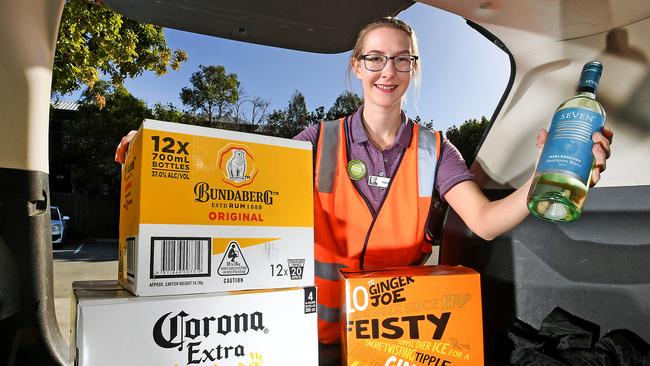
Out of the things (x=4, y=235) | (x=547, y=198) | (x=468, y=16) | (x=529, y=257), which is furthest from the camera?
(x=468, y=16)

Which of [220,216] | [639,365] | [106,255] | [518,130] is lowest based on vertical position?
[106,255]

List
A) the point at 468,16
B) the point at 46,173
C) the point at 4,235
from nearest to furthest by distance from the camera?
the point at 4,235 < the point at 46,173 < the point at 468,16

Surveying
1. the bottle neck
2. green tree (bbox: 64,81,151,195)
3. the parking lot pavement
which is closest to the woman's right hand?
the bottle neck

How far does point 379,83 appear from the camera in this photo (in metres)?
1.49

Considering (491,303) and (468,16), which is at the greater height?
(468,16)

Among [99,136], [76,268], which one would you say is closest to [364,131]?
[76,268]

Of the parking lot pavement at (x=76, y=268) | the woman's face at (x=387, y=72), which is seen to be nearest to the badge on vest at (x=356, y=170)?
the woman's face at (x=387, y=72)

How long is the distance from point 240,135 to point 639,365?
114cm

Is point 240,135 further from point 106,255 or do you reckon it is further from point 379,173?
point 106,255

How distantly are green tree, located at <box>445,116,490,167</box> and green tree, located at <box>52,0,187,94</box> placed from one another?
16.2ft

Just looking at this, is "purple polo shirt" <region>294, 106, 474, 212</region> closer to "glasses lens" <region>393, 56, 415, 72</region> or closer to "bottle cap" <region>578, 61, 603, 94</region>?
"glasses lens" <region>393, 56, 415, 72</region>

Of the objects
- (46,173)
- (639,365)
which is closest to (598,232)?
(639,365)

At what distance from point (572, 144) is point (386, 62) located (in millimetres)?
658

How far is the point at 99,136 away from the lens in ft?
56.6
